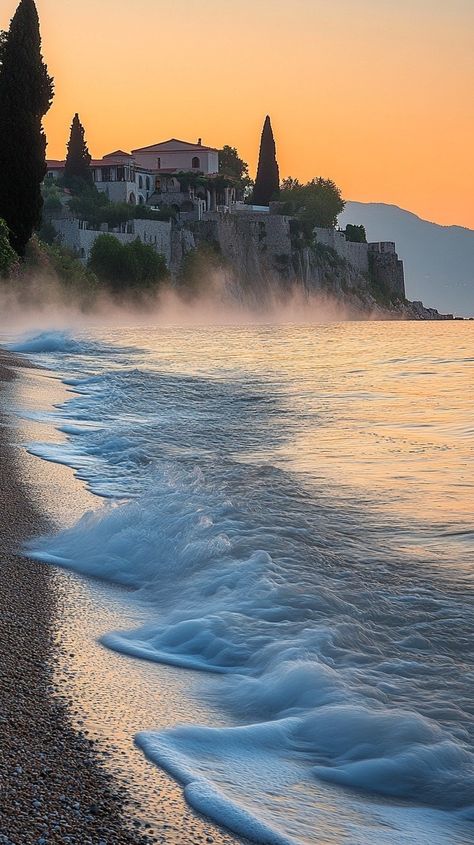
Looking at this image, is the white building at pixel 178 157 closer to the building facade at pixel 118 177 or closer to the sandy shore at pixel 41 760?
the building facade at pixel 118 177

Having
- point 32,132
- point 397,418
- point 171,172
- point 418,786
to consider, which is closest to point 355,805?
point 418,786

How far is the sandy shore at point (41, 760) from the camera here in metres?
2.63

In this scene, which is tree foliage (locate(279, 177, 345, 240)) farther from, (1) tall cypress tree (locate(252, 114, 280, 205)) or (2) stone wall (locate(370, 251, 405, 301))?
(2) stone wall (locate(370, 251, 405, 301))

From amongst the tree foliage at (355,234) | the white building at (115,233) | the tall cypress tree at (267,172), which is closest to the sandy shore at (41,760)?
the white building at (115,233)

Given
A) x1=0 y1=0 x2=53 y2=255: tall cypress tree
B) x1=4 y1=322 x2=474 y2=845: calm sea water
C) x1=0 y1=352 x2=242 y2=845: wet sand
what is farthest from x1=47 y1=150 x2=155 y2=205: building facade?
x1=0 y1=352 x2=242 y2=845: wet sand

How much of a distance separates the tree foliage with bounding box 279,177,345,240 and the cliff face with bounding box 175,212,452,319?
4.60ft

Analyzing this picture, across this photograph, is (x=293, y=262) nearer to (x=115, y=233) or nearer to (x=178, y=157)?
(x=178, y=157)

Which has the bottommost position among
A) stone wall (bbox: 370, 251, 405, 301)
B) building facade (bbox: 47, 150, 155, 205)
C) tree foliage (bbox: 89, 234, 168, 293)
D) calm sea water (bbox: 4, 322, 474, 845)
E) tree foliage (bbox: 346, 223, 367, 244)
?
calm sea water (bbox: 4, 322, 474, 845)

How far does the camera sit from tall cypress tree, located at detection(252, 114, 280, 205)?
92.7m

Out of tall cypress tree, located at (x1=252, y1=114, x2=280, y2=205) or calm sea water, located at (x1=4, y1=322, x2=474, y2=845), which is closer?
calm sea water, located at (x1=4, y1=322, x2=474, y2=845)

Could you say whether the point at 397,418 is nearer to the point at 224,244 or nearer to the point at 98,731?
the point at 98,731

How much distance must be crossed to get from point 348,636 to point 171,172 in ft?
311

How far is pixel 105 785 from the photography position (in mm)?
2924

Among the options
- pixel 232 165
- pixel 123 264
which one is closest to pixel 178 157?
pixel 232 165
